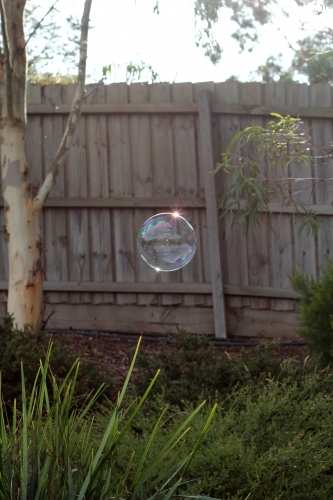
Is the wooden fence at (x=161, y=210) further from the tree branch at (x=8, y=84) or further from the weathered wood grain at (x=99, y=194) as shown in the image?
the tree branch at (x=8, y=84)

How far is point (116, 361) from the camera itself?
20.7ft

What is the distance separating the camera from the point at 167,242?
504 centimetres

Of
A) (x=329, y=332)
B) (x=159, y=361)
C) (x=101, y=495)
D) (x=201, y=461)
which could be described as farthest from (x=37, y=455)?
(x=329, y=332)

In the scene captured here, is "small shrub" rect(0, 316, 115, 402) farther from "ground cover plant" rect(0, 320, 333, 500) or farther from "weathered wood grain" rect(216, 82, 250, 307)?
"weathered wood grain" rect(216, 82, 250, 307)

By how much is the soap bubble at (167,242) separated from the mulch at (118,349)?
1.12 m

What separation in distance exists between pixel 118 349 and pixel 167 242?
200 centimetres

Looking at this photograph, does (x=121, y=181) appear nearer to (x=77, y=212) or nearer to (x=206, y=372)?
(x=77, y=212)

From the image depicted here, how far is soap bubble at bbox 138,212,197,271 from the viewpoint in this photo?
16.6 ft

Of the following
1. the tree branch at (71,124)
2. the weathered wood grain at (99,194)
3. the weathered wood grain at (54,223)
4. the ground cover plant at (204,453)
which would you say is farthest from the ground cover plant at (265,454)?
the weathered wood grain at (54,223)

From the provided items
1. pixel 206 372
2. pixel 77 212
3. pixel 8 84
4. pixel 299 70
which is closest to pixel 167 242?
pixel 206 372

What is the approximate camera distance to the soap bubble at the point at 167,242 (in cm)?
505

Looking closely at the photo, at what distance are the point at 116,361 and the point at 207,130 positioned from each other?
2.15m

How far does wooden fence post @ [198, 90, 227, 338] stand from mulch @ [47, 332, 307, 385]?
1.31ft

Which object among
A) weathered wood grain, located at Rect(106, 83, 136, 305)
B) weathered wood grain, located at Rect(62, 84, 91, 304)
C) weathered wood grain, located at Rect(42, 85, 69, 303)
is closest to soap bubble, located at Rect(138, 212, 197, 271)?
weathered wood grain, located at Rect(106, 83, 136, 305)
